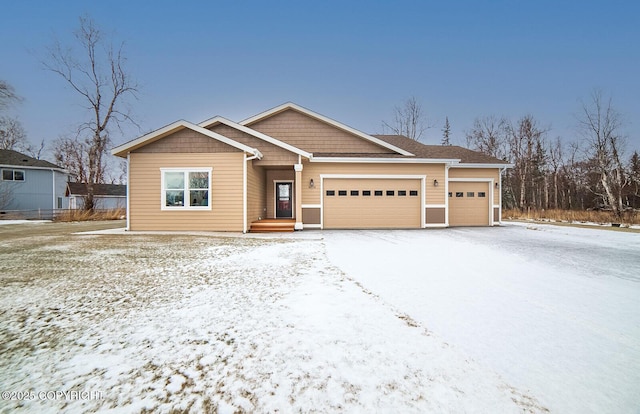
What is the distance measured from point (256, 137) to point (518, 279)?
33.5ft

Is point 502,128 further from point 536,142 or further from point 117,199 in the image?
point 117,199

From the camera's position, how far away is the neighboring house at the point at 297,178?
11141mm

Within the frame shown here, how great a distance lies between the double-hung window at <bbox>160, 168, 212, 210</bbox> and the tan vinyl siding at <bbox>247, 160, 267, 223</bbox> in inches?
60.0

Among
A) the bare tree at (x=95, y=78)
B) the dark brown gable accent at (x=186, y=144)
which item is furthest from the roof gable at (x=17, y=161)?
the dark brown gable accent at (x=186, y=144)

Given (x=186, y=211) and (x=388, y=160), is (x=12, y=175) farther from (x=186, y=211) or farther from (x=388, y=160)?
(x=388, y=160)

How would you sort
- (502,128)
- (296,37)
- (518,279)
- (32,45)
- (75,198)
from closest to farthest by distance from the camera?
(518,279) < (32,45) < (296,37) < (502,128) < (75,198)

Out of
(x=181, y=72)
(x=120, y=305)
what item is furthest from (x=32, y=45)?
(x=120, y=305)

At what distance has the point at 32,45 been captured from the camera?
57.9 ft

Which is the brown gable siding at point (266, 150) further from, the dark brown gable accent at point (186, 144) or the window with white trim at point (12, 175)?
the window with white trim at point (12, 175)

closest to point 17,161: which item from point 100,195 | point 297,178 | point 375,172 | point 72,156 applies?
point 100,195

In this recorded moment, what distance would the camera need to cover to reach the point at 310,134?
47.9 ft

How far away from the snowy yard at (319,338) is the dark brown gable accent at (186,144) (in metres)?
6.64

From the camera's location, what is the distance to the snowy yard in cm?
179

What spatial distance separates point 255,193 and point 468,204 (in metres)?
10.6
